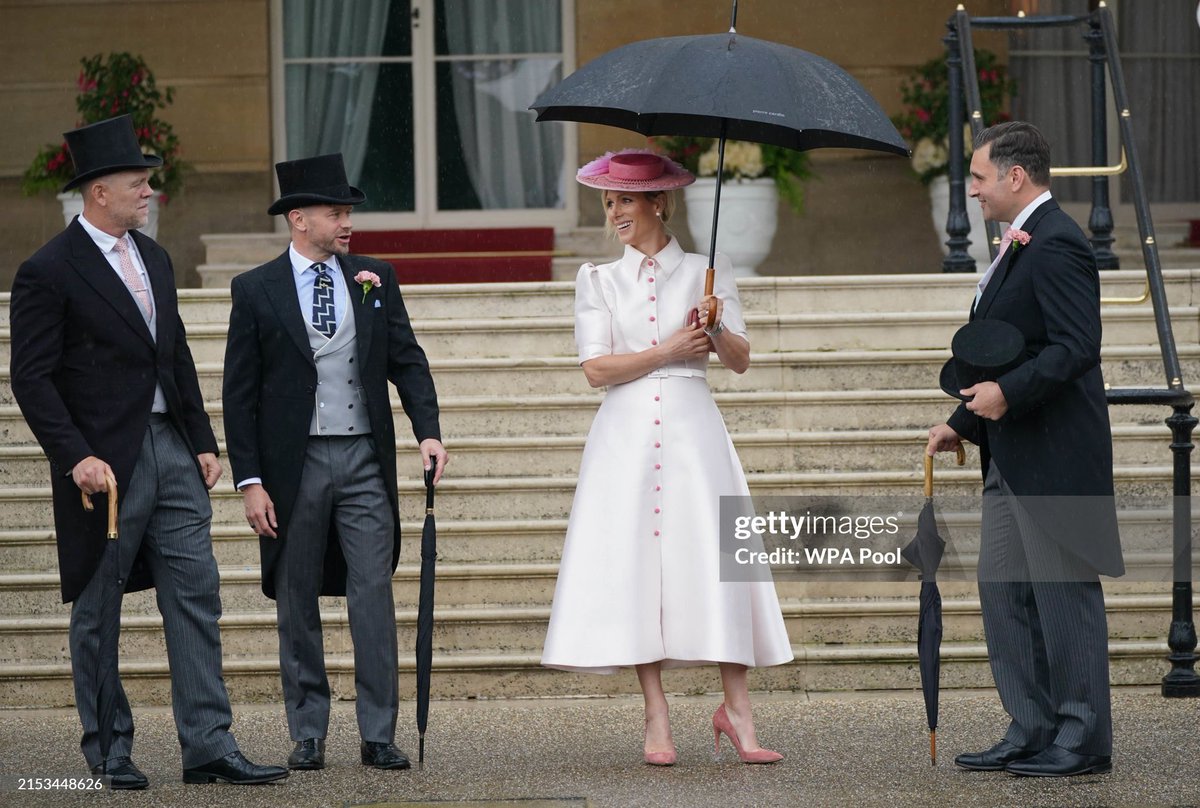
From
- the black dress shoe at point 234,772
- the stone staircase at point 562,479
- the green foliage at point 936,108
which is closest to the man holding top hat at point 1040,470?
the stone staircase at point 562,479

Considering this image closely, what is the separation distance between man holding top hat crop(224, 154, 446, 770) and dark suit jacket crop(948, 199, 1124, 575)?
1.76 m

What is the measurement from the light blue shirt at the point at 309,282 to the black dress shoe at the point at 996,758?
7.75ft

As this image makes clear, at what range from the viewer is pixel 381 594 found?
5.68 m

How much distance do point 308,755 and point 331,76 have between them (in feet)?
23.1

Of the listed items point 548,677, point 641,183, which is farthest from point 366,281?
point 548,677

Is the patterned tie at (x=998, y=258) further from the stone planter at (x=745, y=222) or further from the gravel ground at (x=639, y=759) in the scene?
the stone planter at (x=745, y=222)

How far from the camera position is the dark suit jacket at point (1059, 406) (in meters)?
5.25

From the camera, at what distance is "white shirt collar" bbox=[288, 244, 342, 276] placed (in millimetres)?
5766

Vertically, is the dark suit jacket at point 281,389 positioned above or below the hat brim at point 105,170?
below

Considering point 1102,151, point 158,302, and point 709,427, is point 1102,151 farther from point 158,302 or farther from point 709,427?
point 158,302

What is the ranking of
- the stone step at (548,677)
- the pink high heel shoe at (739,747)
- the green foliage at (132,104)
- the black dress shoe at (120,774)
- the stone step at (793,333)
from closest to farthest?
1. the black dress shoe at (120,774)
2. the pink high heel shoe at (739,747)
3. the stone step at (548,677)
4. the stone step at (793,333)
5. the green foliage at (132,104)

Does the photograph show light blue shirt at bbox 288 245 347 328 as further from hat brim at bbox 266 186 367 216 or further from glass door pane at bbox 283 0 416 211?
glass door pane at bbox 283 0 416 211

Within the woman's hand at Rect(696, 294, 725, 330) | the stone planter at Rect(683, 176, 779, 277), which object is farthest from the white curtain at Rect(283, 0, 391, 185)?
the woman's hand at Rect(696, 294, 725, 330)

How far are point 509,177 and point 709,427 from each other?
6.40 meters
